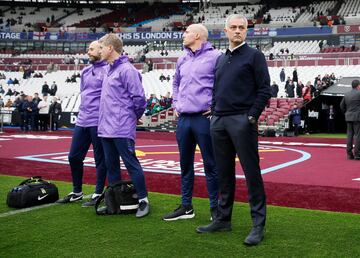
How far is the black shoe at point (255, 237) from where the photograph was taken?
12.4ft

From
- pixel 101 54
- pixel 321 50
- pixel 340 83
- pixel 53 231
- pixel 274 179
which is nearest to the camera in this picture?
pixel 53 231

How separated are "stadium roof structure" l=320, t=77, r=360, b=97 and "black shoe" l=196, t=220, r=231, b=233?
49.9 ft

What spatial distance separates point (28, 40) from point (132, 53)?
42.7ft

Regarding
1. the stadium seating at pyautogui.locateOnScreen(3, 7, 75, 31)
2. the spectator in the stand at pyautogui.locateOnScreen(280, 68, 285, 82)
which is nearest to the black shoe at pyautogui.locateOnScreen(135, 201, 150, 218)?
the spectator in the stand at pyautogui.locateOnScreen(280, 68, 285, 82)

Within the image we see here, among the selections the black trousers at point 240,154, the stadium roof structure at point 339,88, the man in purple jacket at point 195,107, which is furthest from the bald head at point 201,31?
the stadium roof structure at point 339,88

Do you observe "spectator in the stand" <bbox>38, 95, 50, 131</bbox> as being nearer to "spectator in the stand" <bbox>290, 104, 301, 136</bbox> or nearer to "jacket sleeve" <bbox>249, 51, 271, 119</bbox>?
"spectator in the stand" <bbox>290, 104, 301, 136</bbox>

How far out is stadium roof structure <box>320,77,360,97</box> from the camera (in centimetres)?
1833

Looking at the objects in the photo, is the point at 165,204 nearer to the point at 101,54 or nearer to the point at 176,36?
the point at 101,54

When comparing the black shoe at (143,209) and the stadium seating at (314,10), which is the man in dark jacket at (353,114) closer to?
the black shoe at (143,209)

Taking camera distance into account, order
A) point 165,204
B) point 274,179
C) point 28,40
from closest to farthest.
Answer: point 165,204, point 274,179, point 28,40

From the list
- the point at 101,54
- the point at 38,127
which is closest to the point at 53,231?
the point at 101,54

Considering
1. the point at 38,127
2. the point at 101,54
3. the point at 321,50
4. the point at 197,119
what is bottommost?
the point at 38,127

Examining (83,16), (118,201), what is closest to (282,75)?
(118,201)

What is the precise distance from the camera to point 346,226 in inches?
172
